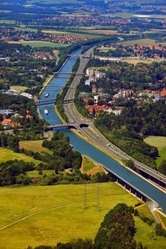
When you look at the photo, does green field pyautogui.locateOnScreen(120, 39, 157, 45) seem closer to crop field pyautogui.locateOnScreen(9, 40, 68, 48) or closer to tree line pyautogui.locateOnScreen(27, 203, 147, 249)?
crop field pyautogui.locateOnScreen(9, 40, 68, 48)

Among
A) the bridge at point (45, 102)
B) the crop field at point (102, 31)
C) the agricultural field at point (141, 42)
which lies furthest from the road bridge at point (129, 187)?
the crop field at point (102, 31)

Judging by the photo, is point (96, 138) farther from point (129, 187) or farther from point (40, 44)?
point (40, 44)

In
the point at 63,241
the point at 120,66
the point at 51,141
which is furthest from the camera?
the point at 120,66

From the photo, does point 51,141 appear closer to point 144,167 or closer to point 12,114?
point 144,167

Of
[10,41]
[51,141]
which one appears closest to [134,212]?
[51,141]

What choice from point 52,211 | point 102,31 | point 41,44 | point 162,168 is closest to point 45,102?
point 162,168
